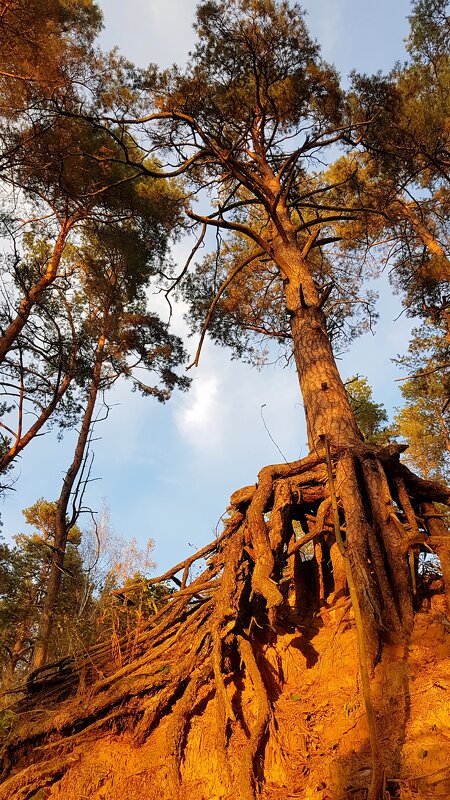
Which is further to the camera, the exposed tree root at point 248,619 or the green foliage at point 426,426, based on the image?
the green foliage at point 426,426

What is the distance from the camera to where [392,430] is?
1827 cm

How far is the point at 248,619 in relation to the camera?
3018 mm

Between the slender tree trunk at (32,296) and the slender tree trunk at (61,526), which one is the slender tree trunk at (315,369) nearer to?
the slender tree trunk at (32,296)

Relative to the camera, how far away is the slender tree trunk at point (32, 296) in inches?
336

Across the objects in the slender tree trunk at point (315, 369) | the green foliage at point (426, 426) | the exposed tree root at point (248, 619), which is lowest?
the exposed tree root at point (248, 619)

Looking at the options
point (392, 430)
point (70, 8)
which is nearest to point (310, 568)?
point (70, 8)

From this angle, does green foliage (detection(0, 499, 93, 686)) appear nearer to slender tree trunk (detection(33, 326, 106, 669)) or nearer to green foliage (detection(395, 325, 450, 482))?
slender tree trunk (detection(33, 326, 106, 669))

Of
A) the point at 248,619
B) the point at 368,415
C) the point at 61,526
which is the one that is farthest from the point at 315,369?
the point at 368,415

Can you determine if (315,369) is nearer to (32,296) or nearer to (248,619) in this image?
(248,619)

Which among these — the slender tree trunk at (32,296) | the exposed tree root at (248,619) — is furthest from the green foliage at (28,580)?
the exposed tree root at (248,619)

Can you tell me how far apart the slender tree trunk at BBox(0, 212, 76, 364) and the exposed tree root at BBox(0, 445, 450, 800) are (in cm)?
601

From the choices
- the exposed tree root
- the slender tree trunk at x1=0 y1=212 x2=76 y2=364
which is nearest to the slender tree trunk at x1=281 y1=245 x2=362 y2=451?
the exposed tree root

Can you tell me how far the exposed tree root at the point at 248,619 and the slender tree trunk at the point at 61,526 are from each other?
437 centimetres

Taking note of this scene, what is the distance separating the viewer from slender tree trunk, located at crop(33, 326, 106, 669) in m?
7.45
